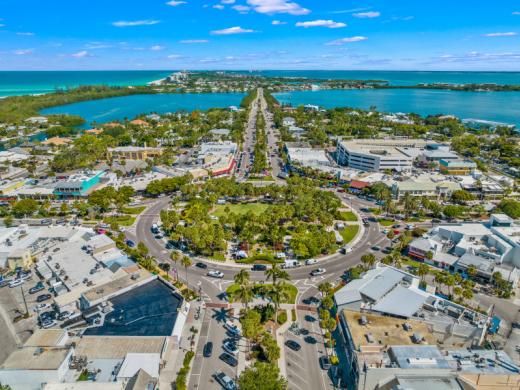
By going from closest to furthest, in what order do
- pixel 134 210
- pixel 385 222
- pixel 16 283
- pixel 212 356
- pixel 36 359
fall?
pixel 36 359 < pixel 212 356 < pixel 16 283 < pixel 385 222 < pixel 134 210

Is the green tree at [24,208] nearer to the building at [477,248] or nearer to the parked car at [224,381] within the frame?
the parked car at [224,381]

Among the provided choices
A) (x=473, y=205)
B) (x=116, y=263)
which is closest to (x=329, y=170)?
(x=473, y=205)

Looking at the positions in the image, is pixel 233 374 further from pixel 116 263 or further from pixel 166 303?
pixel 116 263

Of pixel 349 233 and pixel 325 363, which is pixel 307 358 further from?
pixel 349 233

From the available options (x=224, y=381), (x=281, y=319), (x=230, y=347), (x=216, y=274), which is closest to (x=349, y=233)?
(x=216, y=274)

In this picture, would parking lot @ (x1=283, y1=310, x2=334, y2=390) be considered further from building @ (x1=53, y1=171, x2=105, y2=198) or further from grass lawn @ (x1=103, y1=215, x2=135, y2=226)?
building @ (x1=53, y1=171, x2=105, y2=198)
